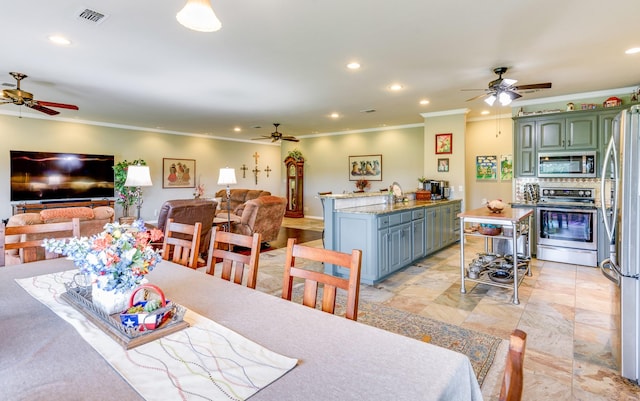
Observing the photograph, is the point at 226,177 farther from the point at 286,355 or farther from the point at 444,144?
the point at 286,355

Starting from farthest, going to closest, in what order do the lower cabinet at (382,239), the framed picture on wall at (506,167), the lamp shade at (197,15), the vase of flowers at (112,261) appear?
the framed picture on wall at (506,167)
the lower cabinet at (382,239)
the lamp shade at (197,15)
the vase of flowers at (112,261)

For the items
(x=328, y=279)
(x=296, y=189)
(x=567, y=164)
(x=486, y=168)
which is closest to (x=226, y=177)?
(x=328, y=279)

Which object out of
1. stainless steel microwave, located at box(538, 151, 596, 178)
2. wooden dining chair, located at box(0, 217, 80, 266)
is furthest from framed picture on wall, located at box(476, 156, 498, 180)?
wooden dining chair, located at box(0, 217, 80, 266)

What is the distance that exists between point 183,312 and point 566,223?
228 inches

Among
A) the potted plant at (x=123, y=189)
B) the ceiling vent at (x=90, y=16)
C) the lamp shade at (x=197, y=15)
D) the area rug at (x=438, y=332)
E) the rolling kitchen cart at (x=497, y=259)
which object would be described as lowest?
the area rug at (x=438, y=332)

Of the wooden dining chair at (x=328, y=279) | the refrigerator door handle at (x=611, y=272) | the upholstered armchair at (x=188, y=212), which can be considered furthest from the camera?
the upholstered armchair at (x=188, y=212)

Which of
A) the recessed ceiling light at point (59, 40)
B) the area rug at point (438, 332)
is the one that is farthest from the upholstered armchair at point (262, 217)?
the recessed ceiling light at point (59, 40)

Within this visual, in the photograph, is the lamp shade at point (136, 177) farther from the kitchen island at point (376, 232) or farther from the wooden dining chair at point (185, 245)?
the wooden dining chair at point (185, 245)

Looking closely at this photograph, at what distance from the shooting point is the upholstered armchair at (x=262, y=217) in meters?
5.79

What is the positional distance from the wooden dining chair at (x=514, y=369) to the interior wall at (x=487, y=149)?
27.2 ft

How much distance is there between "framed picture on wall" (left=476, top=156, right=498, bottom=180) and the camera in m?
8.13

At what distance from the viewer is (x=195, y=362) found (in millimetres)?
986

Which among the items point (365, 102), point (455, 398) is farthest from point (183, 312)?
point (365, 102)

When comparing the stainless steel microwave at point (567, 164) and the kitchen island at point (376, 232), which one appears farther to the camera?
the stainless steel microwave at point (567, 164)
